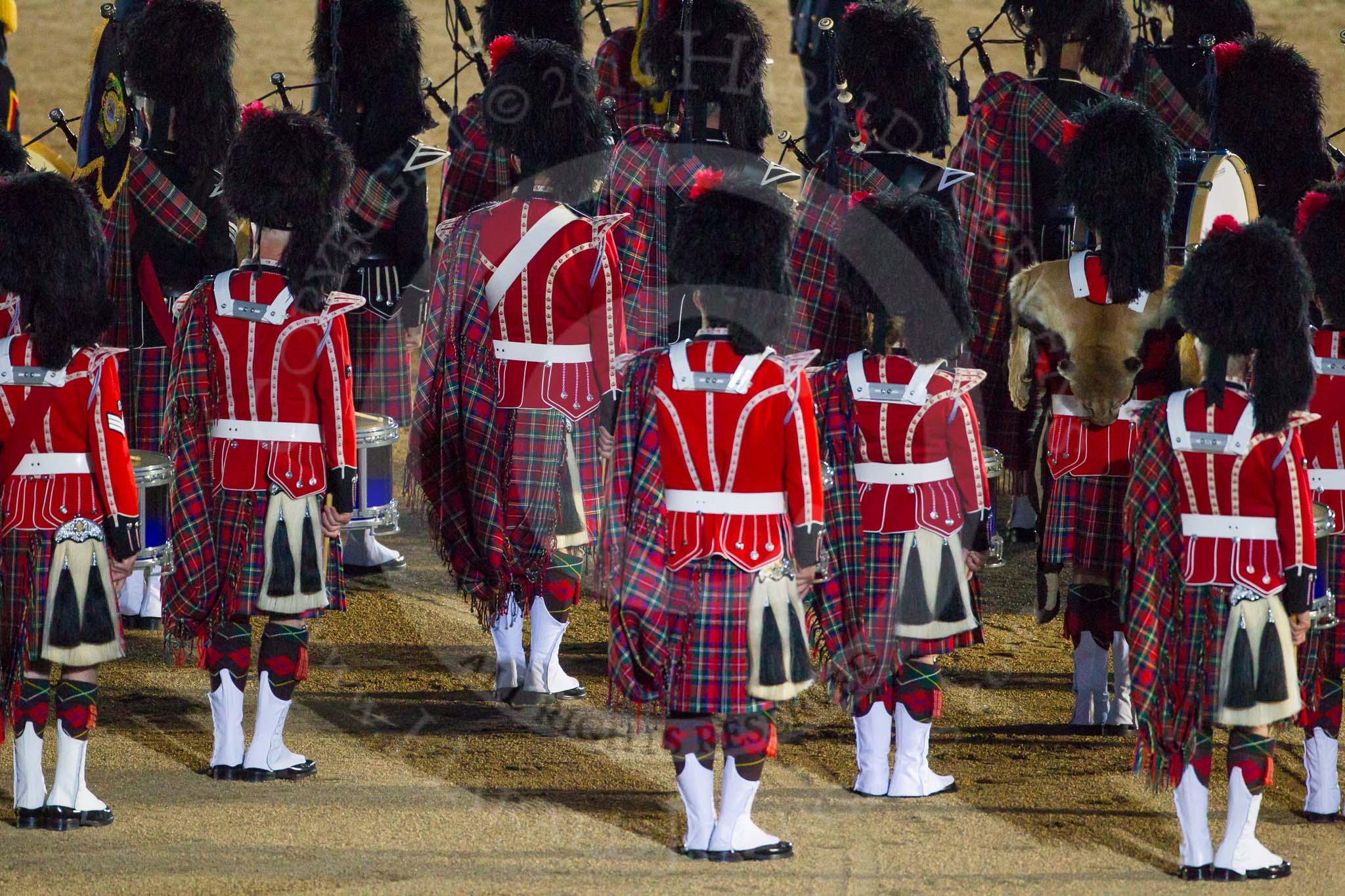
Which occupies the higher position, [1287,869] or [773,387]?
[773,387]

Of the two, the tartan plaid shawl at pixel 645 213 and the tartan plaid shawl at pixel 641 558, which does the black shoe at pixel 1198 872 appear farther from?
the tartan plaid shawl at pixel 645 213

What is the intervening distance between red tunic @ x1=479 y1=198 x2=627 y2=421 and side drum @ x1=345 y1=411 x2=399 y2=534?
108 cm

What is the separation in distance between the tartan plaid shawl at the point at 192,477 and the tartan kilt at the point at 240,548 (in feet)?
0.09

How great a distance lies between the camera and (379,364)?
7.12m

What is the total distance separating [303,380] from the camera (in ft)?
15.9

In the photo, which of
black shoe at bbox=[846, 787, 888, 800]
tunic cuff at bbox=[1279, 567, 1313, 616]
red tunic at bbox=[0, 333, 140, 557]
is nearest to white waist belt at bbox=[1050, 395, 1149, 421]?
tunic cuff at bbox=[1279, 567, 1313, 616]

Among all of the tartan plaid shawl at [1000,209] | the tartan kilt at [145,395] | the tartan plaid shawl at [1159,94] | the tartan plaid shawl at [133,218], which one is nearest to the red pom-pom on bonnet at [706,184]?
the tartan plaid shawl at [1000,209]

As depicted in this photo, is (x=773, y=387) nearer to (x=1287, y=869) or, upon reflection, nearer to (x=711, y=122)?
(x=1287, y=869)

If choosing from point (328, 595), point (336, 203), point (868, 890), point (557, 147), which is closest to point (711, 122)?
point (557, 147)

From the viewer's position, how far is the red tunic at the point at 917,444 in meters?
4.70

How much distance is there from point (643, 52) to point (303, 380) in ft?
7.97

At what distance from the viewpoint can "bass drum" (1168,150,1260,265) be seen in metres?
5.82

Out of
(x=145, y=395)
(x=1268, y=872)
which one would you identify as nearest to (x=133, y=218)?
(x=145, y=395)

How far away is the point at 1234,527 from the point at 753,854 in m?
1.30
